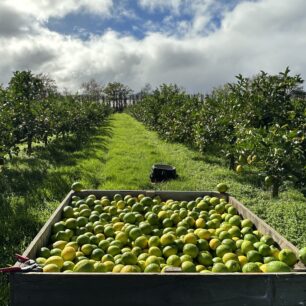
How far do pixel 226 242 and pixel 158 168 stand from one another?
19.0 feet

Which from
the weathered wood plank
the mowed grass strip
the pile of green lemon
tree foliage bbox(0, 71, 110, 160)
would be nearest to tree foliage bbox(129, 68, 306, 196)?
the mowed grass strip

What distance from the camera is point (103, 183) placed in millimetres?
8742

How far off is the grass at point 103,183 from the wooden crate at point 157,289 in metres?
1.42

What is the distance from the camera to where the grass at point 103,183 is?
561 cm

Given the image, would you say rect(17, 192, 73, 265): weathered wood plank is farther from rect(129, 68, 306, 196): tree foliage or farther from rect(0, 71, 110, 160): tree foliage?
rect(0, 71, 110, 160): tree foliage

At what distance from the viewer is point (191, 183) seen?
28.2ft

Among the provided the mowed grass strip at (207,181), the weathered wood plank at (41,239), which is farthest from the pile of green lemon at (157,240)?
the mowed grass strip at (207,181)

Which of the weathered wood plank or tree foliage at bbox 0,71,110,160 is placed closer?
the weathered wood plank

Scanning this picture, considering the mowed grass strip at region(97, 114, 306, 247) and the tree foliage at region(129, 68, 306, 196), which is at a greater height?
the tree foliage at region(129, 68, 306, 196)

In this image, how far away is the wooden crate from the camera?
89.1 inches

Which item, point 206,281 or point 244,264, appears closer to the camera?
point 206,281

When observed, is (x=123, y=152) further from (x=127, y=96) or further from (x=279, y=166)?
(x=127, y=96)

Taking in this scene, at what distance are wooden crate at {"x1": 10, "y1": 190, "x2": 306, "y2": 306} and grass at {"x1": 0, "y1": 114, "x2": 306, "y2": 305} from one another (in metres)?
1.42

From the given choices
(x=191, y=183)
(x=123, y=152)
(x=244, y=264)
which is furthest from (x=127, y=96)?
(x=244, y=264)
